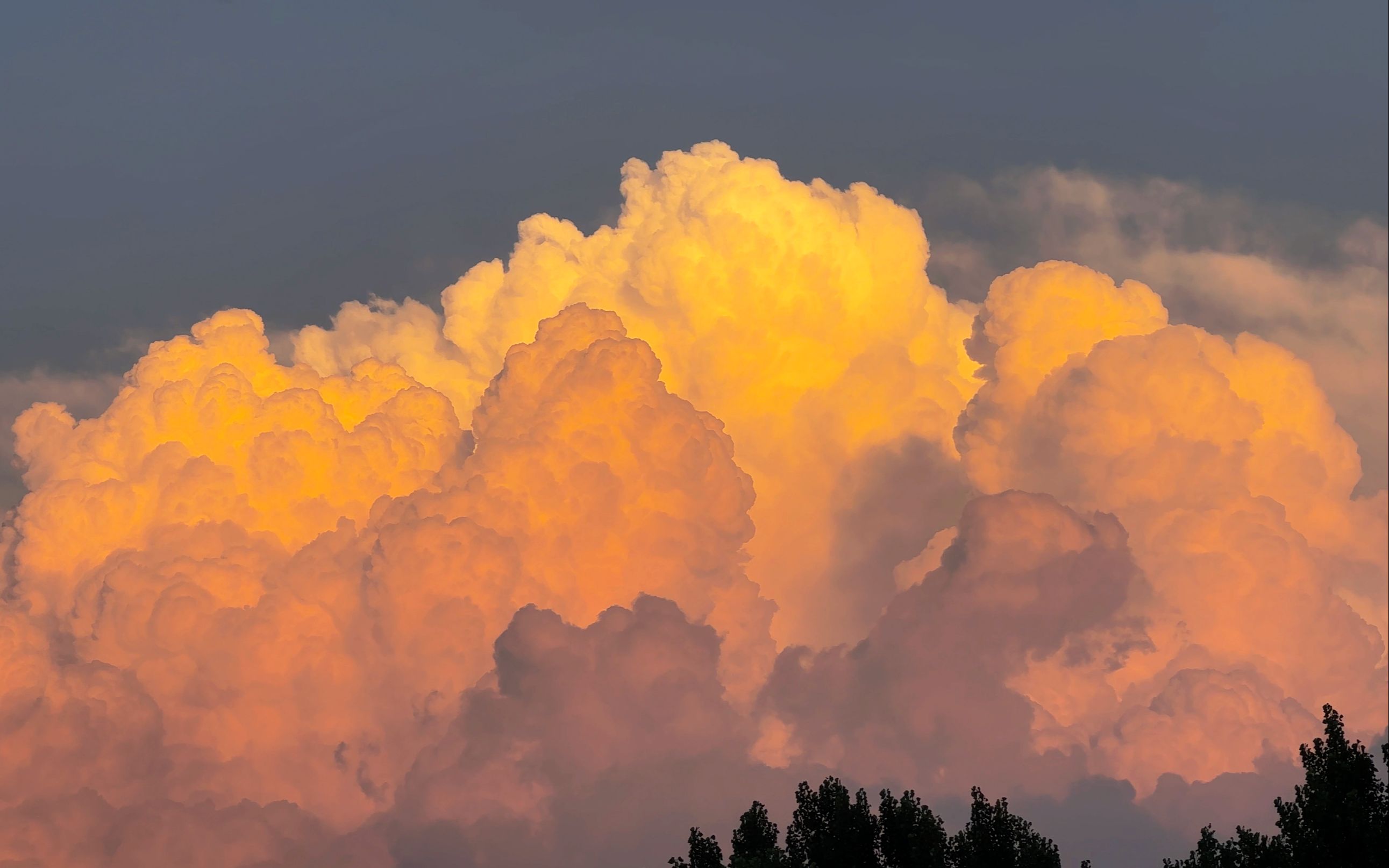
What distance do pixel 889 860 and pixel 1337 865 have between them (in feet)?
95.4

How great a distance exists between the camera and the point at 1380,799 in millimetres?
102000

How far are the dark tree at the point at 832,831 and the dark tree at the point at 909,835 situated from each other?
95cm

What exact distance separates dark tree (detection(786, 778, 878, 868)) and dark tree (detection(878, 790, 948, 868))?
3.11ft

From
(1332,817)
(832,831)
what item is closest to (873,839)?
(832,831)

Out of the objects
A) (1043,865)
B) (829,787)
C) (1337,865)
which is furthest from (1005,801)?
(1337,865)

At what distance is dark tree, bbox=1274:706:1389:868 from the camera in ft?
328

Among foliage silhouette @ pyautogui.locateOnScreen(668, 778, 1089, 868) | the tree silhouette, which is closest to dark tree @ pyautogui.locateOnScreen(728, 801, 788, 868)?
foliage silhouette @ pyautogui.locateOnScreen(668, 778, 1089, 868)

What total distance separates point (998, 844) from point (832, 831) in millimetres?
11214

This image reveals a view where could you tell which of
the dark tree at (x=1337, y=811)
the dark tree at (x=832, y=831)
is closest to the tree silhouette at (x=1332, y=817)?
the dark tree at (x=1337, y=811)

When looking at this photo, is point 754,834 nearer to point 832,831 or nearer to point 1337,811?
point 832,831

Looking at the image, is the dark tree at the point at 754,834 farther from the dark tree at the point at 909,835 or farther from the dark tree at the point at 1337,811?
the dark tree at the point at 1337,811

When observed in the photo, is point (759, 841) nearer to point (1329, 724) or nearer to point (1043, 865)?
point (1043, 865)

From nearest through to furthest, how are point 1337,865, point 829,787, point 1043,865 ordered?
point 1337,865 < point 1043,865 < point 829,787

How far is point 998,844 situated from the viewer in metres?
114
